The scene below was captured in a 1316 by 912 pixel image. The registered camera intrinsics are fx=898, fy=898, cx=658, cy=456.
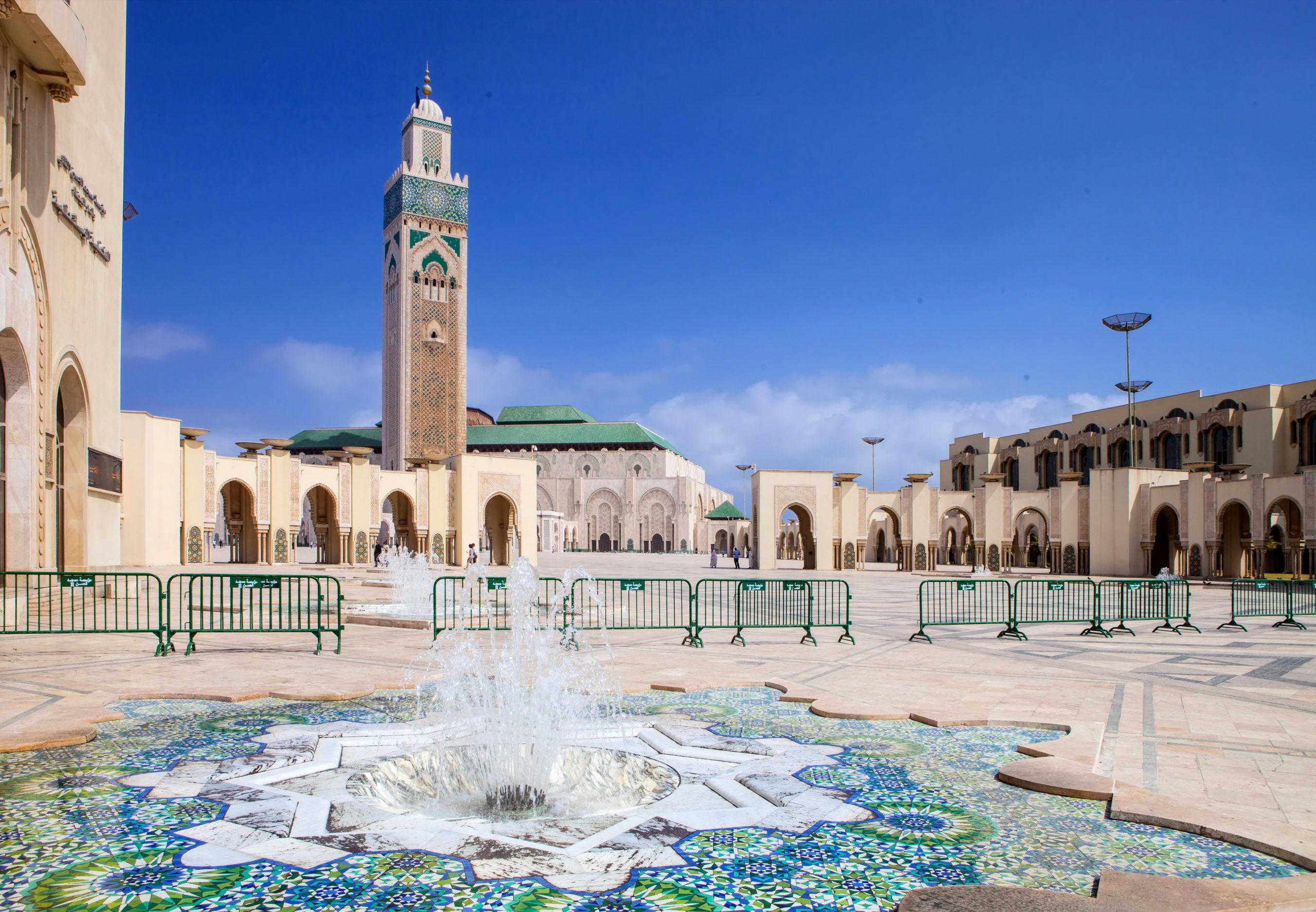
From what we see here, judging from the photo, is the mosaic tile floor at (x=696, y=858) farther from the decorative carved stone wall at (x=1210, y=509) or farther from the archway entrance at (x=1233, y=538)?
the archway entrance at (x=1233, y=538)

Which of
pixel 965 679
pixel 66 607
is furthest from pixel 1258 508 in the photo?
pixel 66 607

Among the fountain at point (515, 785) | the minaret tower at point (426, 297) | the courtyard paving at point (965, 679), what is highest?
the minaret tower at point (426, 297)

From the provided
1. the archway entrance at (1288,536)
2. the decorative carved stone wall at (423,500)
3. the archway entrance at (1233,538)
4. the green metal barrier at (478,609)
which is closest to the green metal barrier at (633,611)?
the green metal barrier at (478,609)

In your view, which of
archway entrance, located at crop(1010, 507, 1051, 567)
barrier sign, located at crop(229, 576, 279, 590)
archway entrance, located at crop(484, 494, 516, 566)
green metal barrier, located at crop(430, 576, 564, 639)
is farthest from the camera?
archway entrance, located at crop(1010, 507, 1051, 567)

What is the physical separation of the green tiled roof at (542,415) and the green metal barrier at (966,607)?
169 feet

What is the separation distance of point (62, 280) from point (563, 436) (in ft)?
186

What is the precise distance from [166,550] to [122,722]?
16196mm

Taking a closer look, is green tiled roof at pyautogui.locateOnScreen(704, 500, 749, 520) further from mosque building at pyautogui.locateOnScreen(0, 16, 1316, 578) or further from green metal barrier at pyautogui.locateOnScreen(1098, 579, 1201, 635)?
green metal barrier at pyautogui.locateOnScreen(1098, 579, 1201, 635)

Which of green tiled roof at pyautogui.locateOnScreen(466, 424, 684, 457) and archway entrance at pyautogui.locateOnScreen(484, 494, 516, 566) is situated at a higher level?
green tiled roof at pyautogui.locateOnScreen(466, 424, 684, 457)

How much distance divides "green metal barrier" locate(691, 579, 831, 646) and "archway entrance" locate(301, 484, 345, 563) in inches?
570

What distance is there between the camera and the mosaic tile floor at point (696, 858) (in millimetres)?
2824

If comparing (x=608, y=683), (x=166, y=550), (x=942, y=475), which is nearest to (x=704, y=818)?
(x=608, y=683)

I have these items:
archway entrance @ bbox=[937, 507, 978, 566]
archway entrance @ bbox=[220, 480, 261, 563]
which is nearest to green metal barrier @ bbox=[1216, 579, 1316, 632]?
archway entrance @ bbox=[937, 507, 978, 566]

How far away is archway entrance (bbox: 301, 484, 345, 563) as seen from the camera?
28.0 meters
